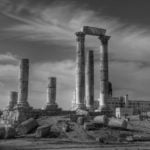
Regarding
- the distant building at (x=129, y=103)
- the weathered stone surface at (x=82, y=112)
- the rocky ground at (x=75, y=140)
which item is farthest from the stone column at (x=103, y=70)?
the distant building at (x=129, y=103)

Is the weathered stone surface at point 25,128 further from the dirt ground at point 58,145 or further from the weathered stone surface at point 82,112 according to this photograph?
the weathered stone surface at point 82,112

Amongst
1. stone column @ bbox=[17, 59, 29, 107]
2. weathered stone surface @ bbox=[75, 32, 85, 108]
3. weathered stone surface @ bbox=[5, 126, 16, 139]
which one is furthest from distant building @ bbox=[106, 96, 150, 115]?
weathered stone surface @ bbox=[5, 126, 16, 139]

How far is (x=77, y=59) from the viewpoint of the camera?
40938 millimetres

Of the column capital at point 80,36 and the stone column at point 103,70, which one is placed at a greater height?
the column capital at point 80,36

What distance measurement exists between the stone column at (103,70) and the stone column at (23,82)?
1010cm

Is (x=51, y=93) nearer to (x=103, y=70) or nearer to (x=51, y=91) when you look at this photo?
(x=51, y=91)

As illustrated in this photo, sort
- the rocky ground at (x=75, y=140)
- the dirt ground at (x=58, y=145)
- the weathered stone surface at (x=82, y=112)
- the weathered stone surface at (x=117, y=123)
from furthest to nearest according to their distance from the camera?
1. the weathered stone surface at (x=82, y=112)
2. the weathered stone surface at (x=117, y=123)
3. the rocky ground at (x=75, y=140)
4. the dirt ground at (x=58, y=145)

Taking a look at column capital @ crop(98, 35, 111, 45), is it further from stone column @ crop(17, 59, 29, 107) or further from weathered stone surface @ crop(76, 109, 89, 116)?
stone column @ crop(17, 59, 29, 107)

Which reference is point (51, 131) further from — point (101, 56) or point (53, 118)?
point (101, 56)

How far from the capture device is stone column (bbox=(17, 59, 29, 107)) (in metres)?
35.7

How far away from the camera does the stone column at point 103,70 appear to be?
41281mm

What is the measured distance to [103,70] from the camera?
41438mm

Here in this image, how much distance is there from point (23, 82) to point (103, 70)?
35.1 feet

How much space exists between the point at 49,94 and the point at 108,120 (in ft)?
34.3
